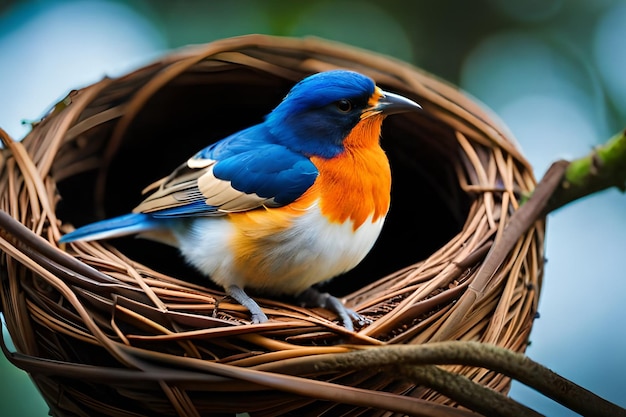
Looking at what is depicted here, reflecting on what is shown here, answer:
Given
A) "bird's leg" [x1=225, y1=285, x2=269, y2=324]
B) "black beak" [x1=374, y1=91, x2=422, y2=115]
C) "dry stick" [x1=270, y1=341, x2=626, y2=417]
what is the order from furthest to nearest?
"black beak" [x1=374, y1=91, x2=422, y2=115], "bird's leg" [x1=225, y1=285, x2=269, y2=324], "dry stick" [x1=270, y1=341, x2=626, y2=417]

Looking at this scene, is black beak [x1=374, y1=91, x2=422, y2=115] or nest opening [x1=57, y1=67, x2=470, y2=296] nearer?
black beak [x1=374, y1=91, x2=422, y2=115]

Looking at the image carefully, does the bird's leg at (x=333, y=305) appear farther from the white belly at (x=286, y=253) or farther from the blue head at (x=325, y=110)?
the blue head at (x=325, y=110)

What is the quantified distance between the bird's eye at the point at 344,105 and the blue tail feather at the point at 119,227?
53 centimetres

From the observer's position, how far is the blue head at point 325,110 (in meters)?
1.76

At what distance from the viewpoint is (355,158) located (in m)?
1.76

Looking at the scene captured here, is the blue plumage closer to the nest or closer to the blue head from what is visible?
the blue head

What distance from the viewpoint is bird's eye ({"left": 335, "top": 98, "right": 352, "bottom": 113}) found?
69.7 inches

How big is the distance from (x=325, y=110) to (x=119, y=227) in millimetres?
585

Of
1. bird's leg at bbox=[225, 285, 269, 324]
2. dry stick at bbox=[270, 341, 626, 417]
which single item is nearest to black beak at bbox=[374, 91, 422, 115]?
bird's leg at bbox=[225, 285, 269, 324]

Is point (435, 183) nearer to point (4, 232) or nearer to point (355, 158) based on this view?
point (355, 158)

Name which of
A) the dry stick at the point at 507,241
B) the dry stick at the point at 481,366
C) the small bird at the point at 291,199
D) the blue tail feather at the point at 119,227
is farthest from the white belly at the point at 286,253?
the dry stick at the point at 481,366

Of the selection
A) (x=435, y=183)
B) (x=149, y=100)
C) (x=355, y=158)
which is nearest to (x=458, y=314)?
(x=355, y=158)

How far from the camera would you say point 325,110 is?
70.1 inches

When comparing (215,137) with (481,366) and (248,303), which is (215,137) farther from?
(481,366)
